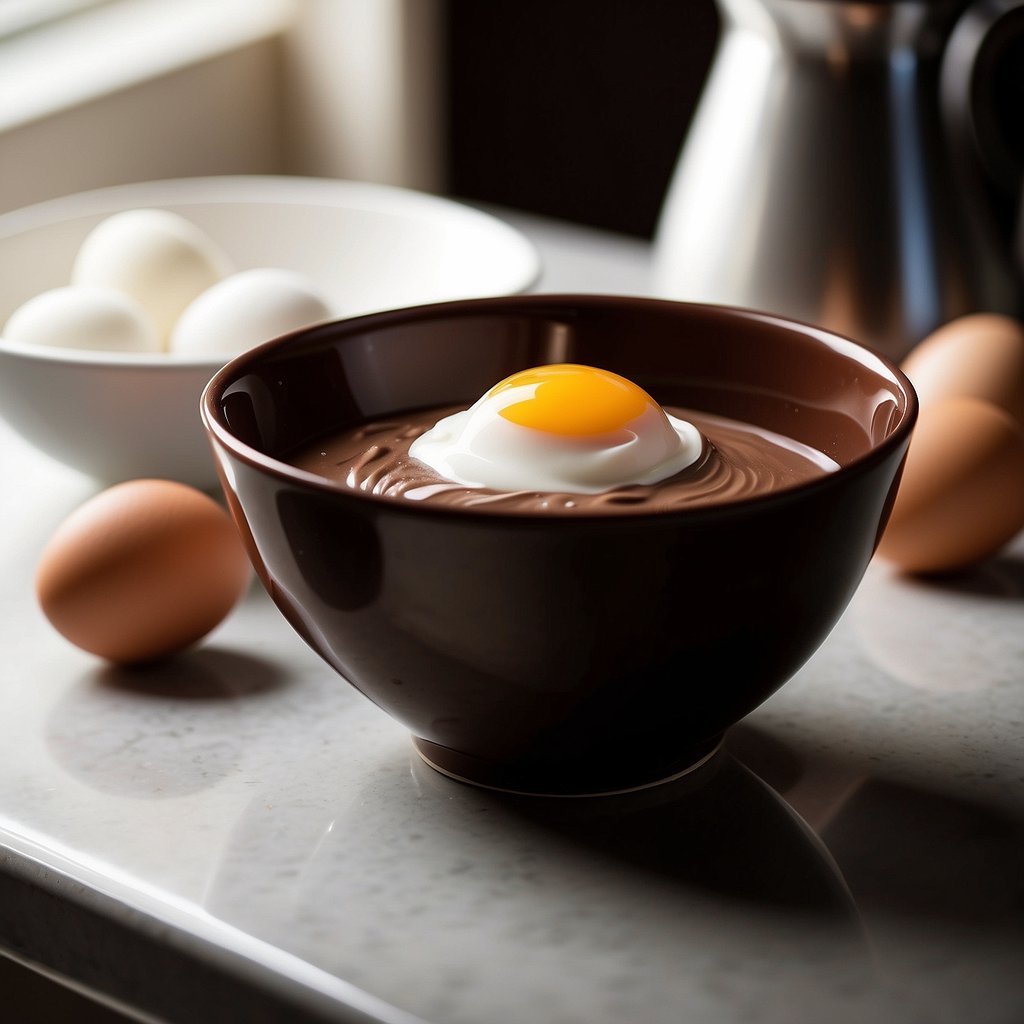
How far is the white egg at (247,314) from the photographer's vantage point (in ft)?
3.06

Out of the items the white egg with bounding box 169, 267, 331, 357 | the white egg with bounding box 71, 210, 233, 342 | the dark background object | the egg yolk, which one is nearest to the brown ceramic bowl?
the egg yolk

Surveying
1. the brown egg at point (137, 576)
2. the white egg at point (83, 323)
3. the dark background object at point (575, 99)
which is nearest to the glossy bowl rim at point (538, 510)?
the brown egg at point (137, 576)

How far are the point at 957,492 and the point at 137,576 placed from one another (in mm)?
453

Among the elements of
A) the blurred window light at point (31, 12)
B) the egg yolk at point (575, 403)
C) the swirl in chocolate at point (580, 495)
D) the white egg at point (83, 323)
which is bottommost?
the white egg at point (83, 323)

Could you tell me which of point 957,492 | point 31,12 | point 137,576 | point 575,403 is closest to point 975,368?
point 957,492

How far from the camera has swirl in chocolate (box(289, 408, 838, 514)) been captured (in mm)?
608

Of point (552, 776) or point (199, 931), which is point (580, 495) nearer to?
point (552, 776)

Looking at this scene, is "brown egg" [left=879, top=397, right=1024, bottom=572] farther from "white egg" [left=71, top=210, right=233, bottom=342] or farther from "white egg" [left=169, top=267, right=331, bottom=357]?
"white egg" [left=71, top=210, right=233, bottom=342]

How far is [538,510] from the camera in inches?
22.4

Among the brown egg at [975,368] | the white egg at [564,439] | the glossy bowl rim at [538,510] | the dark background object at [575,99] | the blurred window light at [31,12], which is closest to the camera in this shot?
the glossy bowl rim at [538,510]

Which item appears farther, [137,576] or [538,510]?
[137,576]

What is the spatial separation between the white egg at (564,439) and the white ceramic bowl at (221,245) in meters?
0.25

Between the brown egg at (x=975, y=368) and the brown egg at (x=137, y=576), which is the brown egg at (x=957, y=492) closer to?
the brown egg at (x=975, y=368)

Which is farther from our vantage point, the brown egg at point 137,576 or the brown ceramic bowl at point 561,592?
the brown egg at point 137,576
